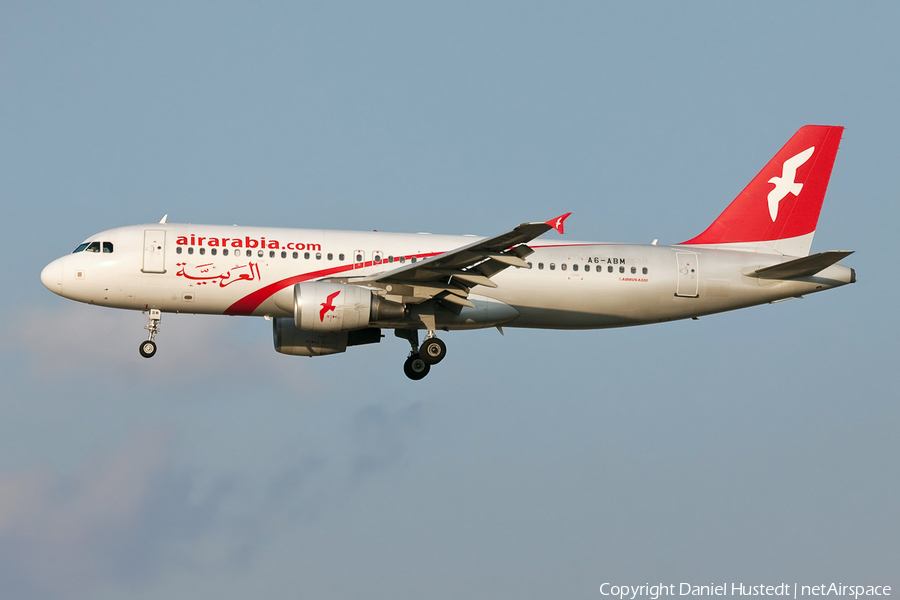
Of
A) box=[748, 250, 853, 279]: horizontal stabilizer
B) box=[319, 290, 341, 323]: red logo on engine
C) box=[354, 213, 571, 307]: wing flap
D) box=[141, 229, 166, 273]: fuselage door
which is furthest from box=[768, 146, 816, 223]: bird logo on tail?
box=[141, 229, 166, 273]: fuselage door

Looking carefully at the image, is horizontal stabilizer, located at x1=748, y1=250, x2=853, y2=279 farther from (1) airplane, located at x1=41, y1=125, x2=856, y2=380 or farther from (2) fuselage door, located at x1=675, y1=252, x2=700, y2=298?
(2) fuselage door, located at x1=675, y1=252, x2=700, y2=298

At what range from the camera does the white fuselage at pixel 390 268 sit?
35438 mm

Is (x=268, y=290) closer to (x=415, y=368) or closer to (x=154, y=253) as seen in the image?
(x=154, y=253)

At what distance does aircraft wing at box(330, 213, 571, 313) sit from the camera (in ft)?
106

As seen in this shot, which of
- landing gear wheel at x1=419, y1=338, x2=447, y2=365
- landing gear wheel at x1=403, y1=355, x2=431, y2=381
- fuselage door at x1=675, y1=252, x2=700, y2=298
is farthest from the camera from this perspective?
landing gear wheel at x1=403, y1=355, x2=431, y2=381

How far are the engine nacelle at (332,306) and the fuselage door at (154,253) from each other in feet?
14.7

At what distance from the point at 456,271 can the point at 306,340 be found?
7.38 m

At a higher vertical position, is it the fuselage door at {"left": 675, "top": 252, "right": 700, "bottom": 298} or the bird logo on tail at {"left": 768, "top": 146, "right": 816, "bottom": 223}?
the bird logo on tail at {"left": 768, "top": 146, "right": 816, "bottom": 223}

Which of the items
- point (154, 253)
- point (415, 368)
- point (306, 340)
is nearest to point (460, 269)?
point (415, 368)

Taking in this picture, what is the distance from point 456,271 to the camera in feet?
113

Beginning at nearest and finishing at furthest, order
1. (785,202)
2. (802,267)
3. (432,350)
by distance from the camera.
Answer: (432,350), (802,267), (785,202)

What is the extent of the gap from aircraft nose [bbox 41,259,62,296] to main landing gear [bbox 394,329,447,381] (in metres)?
11.2

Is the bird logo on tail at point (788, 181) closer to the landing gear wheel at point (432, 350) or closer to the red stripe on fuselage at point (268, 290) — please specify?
the landing gear wheel at point (432, 350)

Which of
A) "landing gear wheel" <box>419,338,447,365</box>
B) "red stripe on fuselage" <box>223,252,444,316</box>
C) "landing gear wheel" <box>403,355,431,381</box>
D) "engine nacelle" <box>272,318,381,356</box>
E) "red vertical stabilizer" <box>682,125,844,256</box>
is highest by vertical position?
"red vertical stabilizer" <box>682,125,844,256</box>
